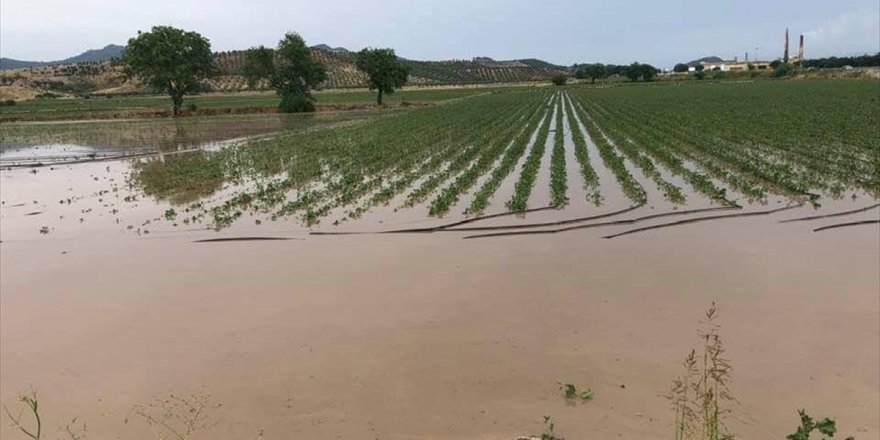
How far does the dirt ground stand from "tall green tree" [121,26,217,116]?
5431 cm

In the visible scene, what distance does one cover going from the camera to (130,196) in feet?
53.3

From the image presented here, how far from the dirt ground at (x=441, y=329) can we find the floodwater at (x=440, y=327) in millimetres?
29

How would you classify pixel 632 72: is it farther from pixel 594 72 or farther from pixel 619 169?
pixel 619 169

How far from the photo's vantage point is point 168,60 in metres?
59.0

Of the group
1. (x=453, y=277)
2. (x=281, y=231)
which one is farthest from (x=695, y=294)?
(x=281, y=231)

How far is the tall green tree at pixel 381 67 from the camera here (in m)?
65.6

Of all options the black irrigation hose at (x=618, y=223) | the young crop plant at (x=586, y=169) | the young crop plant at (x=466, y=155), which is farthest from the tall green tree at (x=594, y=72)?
the black irrigation hose at (x=618, y=223)

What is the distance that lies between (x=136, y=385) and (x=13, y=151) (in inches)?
1239

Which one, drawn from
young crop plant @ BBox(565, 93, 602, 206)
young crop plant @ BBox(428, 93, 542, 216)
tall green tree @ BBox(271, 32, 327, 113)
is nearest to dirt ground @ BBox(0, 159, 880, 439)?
young crop plant @ BBox(428, 93, 542, 216)

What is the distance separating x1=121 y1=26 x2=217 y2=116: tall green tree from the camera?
59031mm

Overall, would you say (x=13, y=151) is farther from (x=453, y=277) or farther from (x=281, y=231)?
(x=453, y=277)

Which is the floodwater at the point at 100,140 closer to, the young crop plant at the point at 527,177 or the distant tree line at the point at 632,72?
the young crop plant at the point at 527,177

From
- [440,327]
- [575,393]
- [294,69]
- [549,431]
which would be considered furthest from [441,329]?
[294,69]

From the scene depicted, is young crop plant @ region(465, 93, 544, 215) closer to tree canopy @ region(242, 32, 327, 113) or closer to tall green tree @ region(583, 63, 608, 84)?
tree canopy @ region(242, 32, 327, 113)
